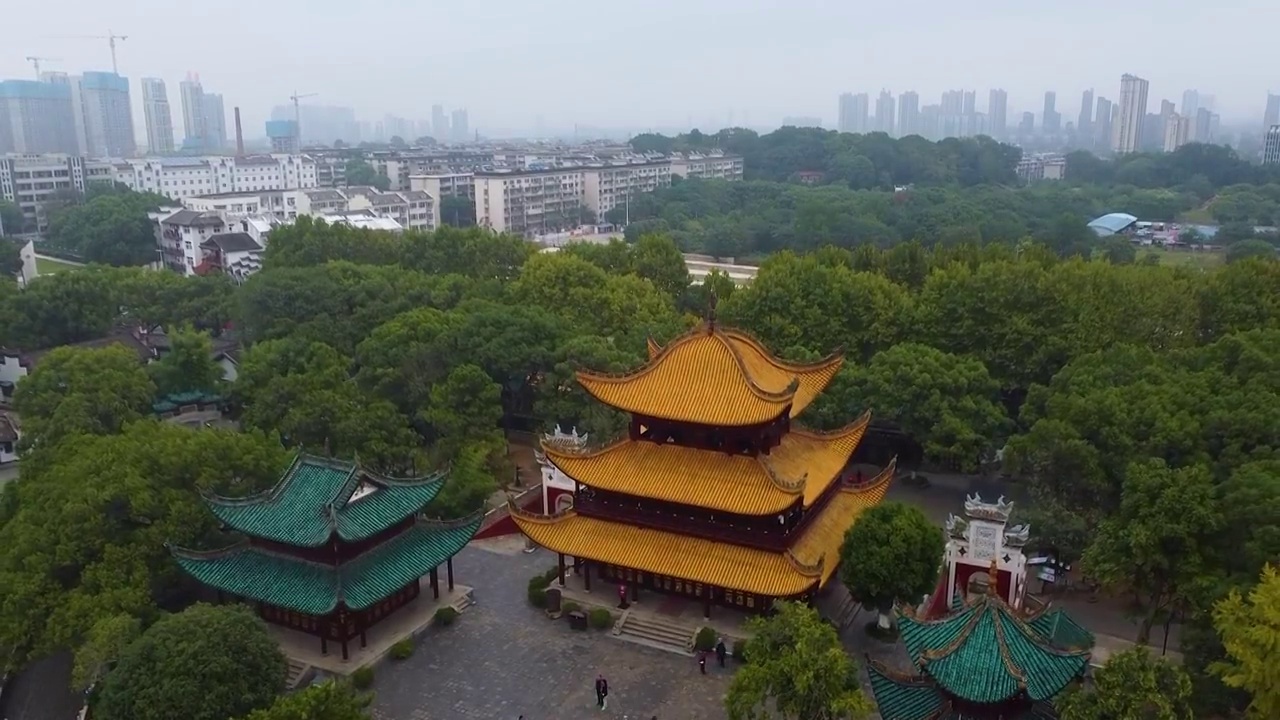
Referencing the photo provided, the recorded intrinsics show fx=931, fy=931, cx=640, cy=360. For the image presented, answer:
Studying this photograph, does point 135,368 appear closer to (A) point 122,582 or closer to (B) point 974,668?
(A) point 122,582

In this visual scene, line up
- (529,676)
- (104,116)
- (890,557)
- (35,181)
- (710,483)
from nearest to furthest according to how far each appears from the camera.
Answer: (890,557), (529,676), (710,483), (35,181), (104,116)

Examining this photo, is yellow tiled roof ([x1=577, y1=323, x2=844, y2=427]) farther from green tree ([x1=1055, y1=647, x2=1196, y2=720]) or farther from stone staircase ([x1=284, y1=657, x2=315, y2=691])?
stone staircase ([x1=284, y1=657, x2=315, y2=691])

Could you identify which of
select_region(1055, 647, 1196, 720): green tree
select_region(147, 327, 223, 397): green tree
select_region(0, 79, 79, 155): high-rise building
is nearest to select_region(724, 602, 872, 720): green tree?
select_region(1055, 647, 1196, 720): green tree

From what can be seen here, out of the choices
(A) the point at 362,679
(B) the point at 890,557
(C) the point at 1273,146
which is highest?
(C) the point at 1273,146

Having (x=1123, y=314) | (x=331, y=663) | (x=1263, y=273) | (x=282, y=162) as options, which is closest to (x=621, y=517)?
(x=331, y=663)

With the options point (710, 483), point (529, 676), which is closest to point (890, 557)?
point (710, 483)

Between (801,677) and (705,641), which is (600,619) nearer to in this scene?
(705,641)

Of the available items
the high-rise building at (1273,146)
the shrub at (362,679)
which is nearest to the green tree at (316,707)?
the shrub at (362,679)
